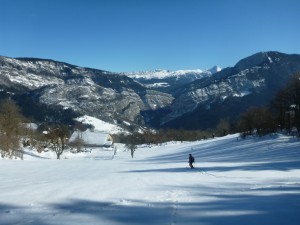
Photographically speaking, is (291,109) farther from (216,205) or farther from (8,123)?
(216,205)

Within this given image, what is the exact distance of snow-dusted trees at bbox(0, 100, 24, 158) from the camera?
60.8m

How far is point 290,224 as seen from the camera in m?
10.9

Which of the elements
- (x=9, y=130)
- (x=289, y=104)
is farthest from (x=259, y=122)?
(x=9, y=130)

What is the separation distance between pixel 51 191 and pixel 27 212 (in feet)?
15.6

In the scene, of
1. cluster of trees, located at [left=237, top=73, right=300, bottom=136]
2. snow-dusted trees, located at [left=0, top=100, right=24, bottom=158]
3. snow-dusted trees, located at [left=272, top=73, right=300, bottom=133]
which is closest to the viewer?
snow-dusted trees, located at [left=0, top=100, right=24, bottom=158]

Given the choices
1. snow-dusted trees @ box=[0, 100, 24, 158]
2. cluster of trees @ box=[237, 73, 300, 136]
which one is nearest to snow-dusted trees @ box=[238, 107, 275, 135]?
cluster of trees @ box=[237, 73, 300, 136]

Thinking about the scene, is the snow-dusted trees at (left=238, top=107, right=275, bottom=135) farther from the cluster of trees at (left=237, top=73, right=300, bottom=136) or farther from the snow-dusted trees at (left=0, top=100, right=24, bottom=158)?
the snow-dusted trees at (left=0, top=100, right=24, bottom=158)

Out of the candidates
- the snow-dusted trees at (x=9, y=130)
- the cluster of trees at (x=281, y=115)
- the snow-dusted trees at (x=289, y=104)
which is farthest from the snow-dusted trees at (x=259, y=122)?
the snow-dusted trees at (x=9, y=130)

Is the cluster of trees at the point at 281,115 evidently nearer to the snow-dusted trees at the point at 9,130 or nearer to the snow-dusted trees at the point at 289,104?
the snow-dusted trees at the point at 289,104

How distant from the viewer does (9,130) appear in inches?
2633

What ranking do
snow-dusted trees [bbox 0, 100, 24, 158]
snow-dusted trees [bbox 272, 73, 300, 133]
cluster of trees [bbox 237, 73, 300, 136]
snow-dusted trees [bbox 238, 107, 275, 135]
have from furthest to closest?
snow-dusted trees [bbox 238, 107, 275, 135] < cluster of trees [bbox 237, 73, 300, 136] < snow-dusted trees [bbox 272, 73, 300, 133] < snow-dusted trees [bbox 0, 100, 24, 158]

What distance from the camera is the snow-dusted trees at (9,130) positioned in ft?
199

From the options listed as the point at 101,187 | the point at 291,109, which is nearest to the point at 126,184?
the point at 101,187

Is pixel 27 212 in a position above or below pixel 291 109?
below
